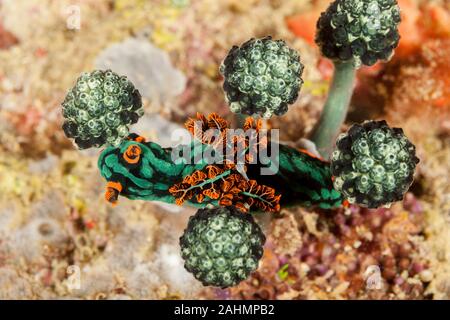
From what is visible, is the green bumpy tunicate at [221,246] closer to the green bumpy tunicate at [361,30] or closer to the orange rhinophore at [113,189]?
the orange rhinophore at [113,189]

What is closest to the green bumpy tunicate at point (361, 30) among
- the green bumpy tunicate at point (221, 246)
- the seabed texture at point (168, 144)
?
the seabed texture at point (168, 144)

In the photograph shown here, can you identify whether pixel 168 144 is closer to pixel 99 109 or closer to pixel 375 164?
pixel 99 109

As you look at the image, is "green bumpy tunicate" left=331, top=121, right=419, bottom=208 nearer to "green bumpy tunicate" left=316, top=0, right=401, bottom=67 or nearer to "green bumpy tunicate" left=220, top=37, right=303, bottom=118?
"green bumpy tunicate" left=220, top=37, right=303, bottom=118

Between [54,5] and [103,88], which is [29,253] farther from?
[54,5]

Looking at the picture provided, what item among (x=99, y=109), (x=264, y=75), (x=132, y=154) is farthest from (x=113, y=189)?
(x=264, y=75)

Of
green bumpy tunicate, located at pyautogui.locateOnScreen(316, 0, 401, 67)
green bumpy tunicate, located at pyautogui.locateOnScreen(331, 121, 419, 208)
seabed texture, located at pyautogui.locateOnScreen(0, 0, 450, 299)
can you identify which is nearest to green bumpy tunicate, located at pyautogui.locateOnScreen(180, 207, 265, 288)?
green bumpy tunicate, located at pyautogui.locateOnScreen(331, 121, 419, 208)
